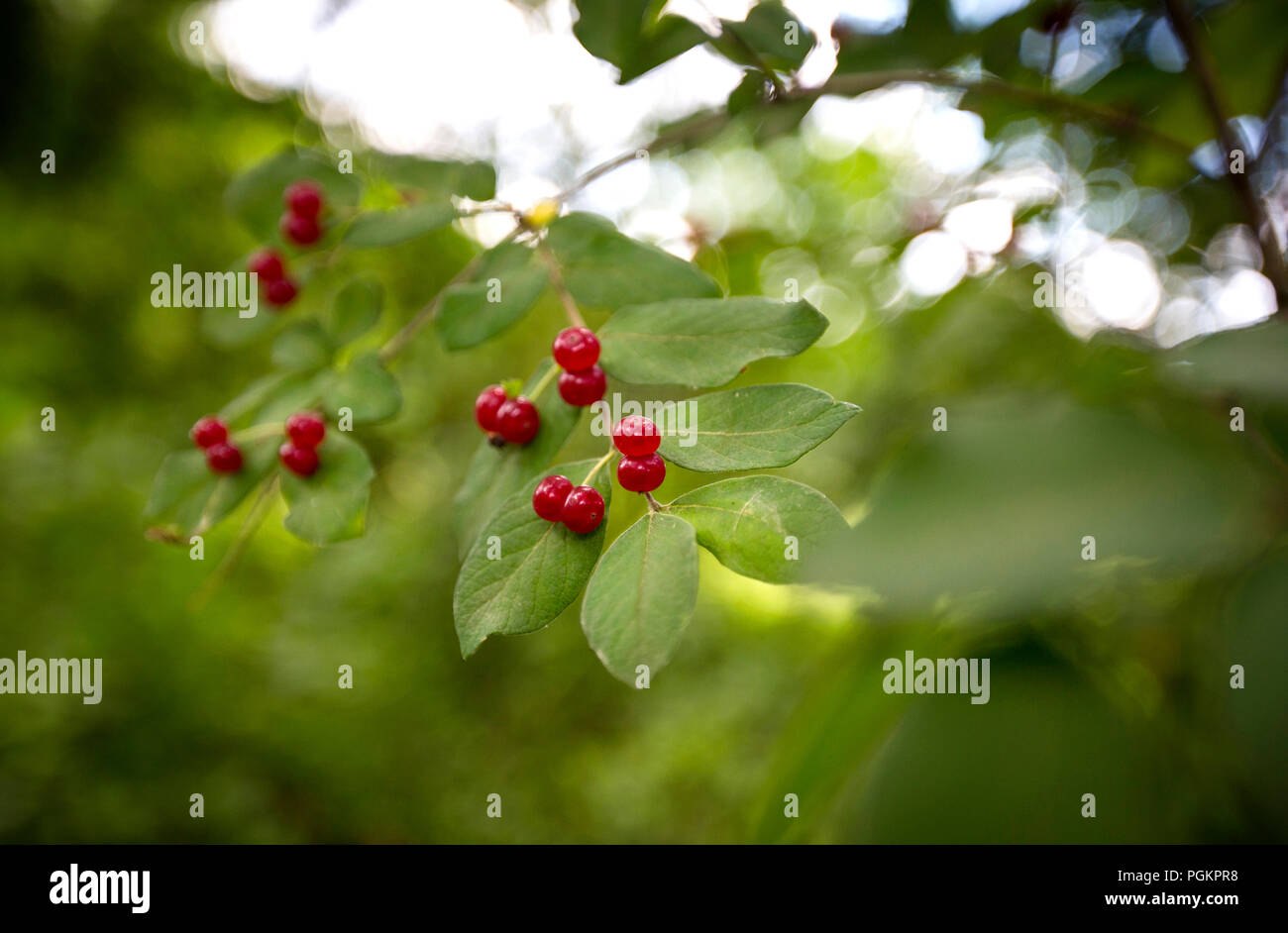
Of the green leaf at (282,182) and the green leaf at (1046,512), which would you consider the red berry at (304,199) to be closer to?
the green leaf at (282,182)

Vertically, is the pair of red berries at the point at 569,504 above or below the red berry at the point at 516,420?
below

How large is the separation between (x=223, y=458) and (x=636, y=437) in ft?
1.93

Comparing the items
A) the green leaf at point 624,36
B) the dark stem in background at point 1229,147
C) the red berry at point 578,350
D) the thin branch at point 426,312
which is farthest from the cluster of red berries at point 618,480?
the dark stem in background at point 1229,147

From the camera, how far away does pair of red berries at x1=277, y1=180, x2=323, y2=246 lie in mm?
1045

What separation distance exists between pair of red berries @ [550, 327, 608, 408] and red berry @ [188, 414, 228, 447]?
478 mm

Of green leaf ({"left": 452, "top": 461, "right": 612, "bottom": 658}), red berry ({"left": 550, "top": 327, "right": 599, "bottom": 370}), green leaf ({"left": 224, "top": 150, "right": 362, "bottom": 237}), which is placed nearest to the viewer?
green leaf ({"left": 452, "top": 461, "right": 612, "bottom": 658})

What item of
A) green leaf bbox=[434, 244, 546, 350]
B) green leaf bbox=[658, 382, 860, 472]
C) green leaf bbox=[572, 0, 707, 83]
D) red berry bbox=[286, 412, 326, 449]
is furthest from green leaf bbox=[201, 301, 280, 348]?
green leaf bbox=[658, 382, 860, 472]

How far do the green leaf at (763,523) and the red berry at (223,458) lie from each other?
62cm

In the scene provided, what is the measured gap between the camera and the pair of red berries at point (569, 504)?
0.58 metres

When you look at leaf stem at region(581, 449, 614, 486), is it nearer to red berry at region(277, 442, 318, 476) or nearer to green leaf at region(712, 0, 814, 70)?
red berry at region(277, 442, 318, 476)

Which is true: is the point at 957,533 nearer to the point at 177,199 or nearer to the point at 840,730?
the point at 840,730

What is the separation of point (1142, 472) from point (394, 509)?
12.3ft

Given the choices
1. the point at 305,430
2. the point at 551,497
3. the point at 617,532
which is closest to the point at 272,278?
the point at 305,430
